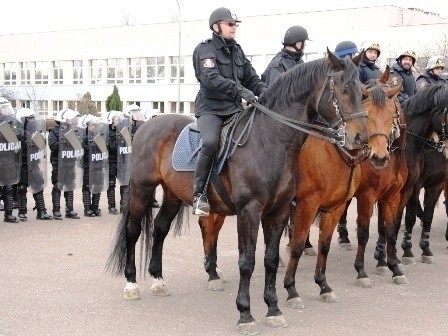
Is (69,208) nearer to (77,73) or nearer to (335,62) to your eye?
(335,62)

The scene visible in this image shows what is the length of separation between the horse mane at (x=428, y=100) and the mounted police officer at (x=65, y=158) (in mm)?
6774

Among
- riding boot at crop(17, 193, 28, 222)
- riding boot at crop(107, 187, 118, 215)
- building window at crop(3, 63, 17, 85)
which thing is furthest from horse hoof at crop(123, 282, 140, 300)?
building window at crop(3, 63, 17, 85)

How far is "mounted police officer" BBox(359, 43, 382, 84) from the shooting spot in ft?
28.3

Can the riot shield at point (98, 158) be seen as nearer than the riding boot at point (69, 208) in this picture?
No

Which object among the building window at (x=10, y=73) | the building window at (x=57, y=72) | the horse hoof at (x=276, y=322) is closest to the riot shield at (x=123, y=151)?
the horse hoof at (x=276, y=322)

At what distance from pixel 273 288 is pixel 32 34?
63.1m

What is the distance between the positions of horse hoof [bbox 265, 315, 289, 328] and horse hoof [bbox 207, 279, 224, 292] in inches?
58.8

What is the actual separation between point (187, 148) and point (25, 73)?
62503 mm

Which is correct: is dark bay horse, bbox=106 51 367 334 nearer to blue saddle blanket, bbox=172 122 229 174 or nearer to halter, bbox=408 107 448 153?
blue saddle blanket, bbox=172 122 229 174

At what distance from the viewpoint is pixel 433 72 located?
33.6ft

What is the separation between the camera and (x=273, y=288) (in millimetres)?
6383

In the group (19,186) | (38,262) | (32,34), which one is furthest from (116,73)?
(38,262)

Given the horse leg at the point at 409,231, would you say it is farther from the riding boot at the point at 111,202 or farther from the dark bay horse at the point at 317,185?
the riding boot at the point at 111,202

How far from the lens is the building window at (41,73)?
2515 inches
